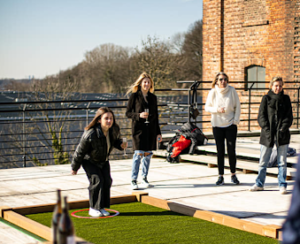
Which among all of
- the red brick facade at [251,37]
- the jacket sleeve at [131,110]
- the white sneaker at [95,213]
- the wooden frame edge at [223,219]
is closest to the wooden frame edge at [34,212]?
the wooden frame edge at [223,219]

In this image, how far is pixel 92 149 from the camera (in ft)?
19.5

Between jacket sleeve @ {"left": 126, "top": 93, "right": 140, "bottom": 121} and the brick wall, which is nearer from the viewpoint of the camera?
jacket sleeve @ {"left": 126, "top": 93, "right": 140, "bottom": 121}

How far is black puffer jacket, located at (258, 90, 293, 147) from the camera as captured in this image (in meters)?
7.35

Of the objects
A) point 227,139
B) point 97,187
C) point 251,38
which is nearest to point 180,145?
point 227,139

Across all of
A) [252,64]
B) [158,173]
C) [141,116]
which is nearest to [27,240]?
[141,116]

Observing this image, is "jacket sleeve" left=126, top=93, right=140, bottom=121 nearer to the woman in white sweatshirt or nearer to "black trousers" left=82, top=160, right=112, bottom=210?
the woman in white sweatshirt

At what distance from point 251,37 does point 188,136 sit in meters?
8.32

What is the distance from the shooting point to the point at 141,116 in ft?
25.6

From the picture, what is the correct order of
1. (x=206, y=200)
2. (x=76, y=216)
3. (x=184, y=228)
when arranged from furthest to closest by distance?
1. (x=206, y=200)
2. (x=76, y=216)
3. (x=184, y=228)

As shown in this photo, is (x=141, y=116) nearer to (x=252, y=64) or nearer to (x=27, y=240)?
(x=27, y=240)

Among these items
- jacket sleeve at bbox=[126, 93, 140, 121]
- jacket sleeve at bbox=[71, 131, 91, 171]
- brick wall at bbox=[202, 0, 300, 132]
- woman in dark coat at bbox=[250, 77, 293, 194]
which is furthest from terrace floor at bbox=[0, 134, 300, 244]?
brick wall at bbox=[202, 0, 300, 132]

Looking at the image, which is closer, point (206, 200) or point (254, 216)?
point (254, 216)

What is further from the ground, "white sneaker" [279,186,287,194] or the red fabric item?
the red fabric item

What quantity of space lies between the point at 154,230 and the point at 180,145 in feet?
19.5
